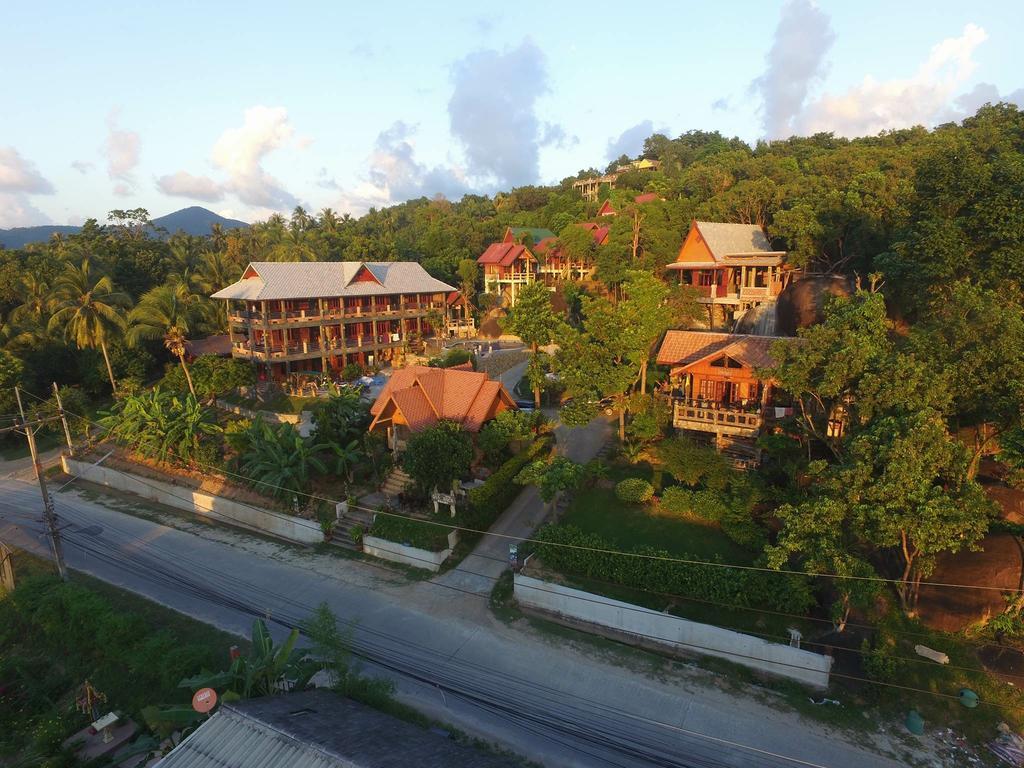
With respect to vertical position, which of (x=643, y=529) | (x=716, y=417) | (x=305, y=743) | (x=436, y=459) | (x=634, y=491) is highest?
(x=716, y=417)

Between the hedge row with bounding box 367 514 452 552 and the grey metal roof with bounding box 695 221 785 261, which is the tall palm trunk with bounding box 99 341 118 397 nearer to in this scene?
the hedge row with bounding box 367 514 452 552

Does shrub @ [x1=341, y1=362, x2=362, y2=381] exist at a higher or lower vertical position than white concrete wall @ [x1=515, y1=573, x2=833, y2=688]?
higher

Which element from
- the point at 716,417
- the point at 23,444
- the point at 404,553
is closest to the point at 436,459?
the point at 404,553

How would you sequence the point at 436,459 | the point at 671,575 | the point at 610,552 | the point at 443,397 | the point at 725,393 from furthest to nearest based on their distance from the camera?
the point at 443,397
the point at 725,393
the point at 436,459
the point at 610,552
the point at 671,575

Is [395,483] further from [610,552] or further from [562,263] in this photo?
[562,263]

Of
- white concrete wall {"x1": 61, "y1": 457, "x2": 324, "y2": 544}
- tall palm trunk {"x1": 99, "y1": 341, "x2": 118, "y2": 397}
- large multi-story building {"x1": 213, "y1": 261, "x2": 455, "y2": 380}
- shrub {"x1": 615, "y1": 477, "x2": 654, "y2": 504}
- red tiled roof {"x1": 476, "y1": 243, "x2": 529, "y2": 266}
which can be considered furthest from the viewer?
red tiled roof {"x1": 476, "y1": 243, "x2": 529, "y2": 266}

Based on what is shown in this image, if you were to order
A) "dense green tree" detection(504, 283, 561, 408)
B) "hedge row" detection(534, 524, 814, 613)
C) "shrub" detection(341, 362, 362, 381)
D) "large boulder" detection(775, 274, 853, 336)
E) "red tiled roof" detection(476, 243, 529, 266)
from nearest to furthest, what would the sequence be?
"hedge row" detection(534, 524, 814, 613), "large boulder" detection(775, 274, 853, 336), "dense green tree" detection(504, 283, 561, 408), "shrub" detection(341, 362, 362, 381), "red tiled roof" detection(476, 243, 529, 266)

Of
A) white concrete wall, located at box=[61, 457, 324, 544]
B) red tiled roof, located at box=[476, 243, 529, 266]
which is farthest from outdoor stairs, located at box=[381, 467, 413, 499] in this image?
red tiled roof, located at box=[476, 243, 529, 266]
